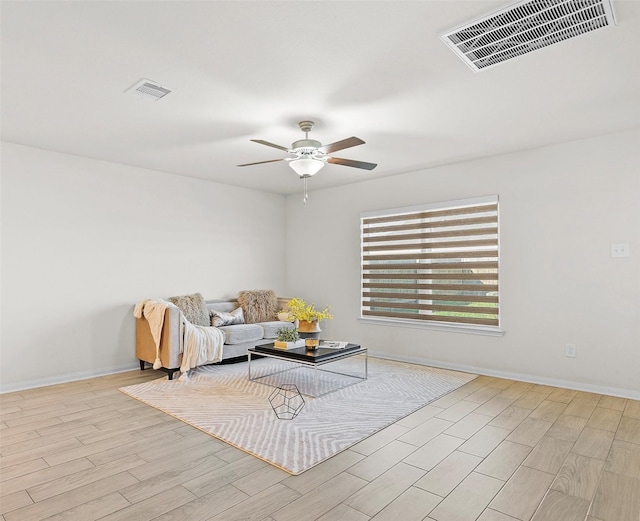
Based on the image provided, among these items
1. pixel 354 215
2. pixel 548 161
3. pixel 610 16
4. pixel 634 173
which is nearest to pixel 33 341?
pixel 354 215

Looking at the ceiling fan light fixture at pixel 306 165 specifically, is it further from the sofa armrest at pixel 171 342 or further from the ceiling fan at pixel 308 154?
the sofa armrest at pixel 171 342

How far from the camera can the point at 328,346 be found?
Answer: 4562 mm

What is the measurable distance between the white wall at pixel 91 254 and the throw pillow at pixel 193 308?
0.35 meters

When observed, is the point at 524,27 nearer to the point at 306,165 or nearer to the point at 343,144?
the point at 343,144

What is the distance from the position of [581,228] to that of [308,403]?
3404 mm

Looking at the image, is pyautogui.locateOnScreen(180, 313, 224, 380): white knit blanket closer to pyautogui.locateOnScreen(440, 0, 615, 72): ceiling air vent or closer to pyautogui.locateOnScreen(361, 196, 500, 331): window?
pyautogui.locateOnScreen(361, 196, 500, 331): window

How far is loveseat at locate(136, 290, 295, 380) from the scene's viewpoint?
4.66 metres

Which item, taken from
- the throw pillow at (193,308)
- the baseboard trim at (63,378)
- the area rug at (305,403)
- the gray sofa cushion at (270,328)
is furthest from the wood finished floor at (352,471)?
the gray sofa cushion at (270,328)

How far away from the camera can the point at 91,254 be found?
199 inches

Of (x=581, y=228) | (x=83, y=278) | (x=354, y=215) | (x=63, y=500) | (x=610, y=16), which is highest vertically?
(x=610, y=16)

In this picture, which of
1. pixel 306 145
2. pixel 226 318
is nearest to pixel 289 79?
pixel 306 145

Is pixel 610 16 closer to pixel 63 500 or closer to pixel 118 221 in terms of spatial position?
pixel 63 500

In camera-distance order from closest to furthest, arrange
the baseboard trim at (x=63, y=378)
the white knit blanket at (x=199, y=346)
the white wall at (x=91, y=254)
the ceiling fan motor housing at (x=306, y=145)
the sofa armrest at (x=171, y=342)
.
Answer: the ceiling fan motor housing at (x=306, y=145) → the baseboard trim at (x=63, y=378) → the white wall at (x=91, y=254) → the sofa armrest at (x=171, y=342) → the white knit blanket at (x=199, y=346)

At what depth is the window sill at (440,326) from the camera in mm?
5008
